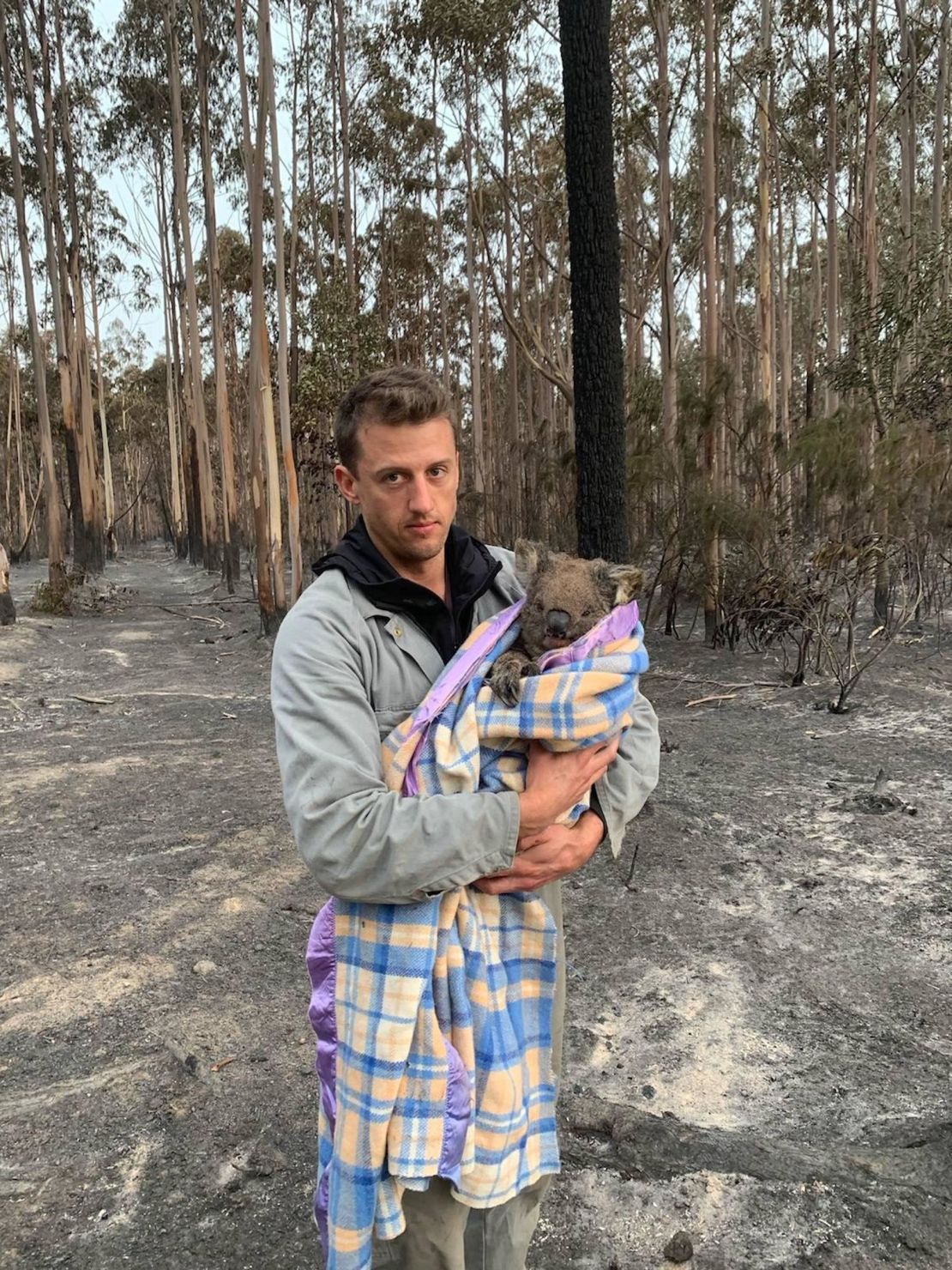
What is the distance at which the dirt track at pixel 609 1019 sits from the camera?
91.0 inches

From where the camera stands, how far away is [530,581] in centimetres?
185

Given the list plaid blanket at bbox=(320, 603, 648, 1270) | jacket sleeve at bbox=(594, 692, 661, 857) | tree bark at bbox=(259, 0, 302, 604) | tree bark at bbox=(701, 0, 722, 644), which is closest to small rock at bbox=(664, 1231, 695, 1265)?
plaid blanket at bbox=(320, 603, 648, 1270)

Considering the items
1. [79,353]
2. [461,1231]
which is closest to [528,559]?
[461,1231]

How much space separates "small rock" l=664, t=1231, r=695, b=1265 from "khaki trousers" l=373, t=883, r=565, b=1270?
82cm

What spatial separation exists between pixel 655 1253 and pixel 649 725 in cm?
150

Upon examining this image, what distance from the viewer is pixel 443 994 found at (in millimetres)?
1435

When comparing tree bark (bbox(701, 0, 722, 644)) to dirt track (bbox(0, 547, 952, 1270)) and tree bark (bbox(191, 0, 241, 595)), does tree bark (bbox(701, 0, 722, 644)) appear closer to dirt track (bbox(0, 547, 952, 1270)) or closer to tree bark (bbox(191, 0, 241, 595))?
dirt track (bbox(0, 547, 952, 1270))

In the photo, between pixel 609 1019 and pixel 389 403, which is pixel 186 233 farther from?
pixel 389 403

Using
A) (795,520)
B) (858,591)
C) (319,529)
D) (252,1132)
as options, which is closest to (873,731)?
(858,591)

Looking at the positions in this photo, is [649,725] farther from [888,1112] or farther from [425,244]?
[425,244]

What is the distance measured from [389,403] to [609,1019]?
2.70 m

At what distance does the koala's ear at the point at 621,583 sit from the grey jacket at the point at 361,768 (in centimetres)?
46

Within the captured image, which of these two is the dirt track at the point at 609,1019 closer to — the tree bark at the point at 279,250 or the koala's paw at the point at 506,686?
the koala's paw at the point at 506,686

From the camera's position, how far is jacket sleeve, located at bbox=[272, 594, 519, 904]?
4.20 feet
